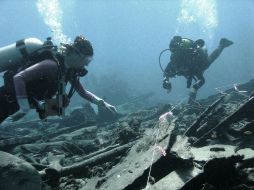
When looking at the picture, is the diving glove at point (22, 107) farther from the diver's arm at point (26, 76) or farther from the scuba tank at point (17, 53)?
the scuba tank at point (17, 53)

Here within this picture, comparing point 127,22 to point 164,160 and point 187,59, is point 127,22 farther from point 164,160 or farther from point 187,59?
point 164,160

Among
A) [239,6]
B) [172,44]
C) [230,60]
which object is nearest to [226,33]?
[239,6]

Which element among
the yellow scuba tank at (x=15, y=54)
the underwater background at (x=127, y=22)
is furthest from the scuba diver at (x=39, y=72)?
the underwater background at (x=127, y=22)

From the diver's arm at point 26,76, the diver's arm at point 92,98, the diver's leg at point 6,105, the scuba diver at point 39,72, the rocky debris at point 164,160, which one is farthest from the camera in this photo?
the diver's arm at point 92,98

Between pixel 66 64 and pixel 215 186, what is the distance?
115 inches

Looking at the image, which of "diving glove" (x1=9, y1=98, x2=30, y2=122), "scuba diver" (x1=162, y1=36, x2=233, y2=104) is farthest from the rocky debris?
"scuba diver" (x1=162, y1=36, x2=233, y2=104)

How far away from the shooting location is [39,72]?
4277 millimetres

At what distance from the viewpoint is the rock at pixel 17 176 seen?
12.3ft

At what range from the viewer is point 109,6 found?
12900 cm

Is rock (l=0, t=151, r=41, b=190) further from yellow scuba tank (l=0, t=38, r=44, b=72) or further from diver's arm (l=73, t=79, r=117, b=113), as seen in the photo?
diver's arm (l=73, t=79, r=117, b=113)

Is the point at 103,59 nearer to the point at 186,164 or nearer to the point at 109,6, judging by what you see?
the point at 109,6

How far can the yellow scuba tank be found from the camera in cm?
461

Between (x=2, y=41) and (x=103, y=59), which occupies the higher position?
(x=2, y=41)

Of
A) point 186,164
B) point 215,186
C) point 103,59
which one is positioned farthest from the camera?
point 103,59
